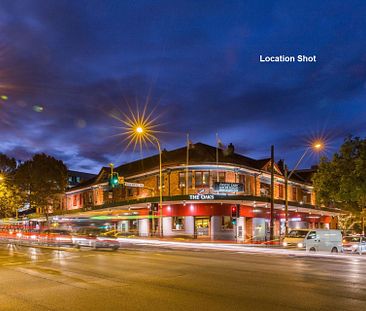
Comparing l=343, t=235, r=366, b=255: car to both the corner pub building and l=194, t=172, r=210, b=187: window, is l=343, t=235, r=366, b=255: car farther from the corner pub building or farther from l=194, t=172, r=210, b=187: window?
l=194, t=172, r=210, b=187: window

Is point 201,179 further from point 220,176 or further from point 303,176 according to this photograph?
point 303,176

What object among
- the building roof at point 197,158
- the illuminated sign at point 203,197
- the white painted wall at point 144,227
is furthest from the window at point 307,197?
the illuminated sign at point 203,197

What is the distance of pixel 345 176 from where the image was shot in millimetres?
33781

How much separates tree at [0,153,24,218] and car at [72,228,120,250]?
3387 centimetres

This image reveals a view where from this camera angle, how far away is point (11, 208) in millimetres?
63844

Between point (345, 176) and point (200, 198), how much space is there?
14484mm

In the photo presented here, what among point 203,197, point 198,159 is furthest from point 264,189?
point 203,197

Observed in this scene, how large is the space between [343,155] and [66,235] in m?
22.1

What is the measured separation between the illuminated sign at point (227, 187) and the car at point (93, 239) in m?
16.6

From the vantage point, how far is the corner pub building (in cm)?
4472

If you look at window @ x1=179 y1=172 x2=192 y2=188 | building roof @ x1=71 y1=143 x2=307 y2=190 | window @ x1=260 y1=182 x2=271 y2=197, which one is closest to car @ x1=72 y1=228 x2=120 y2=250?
window @ x1=179 y1=172 x2=192 y2=188

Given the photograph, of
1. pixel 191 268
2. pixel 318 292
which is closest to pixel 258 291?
pixel 318 292

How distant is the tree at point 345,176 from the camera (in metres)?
32.8

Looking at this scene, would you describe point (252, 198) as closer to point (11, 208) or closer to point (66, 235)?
point (66, 235)
